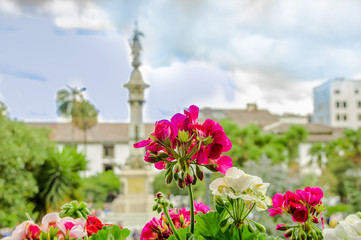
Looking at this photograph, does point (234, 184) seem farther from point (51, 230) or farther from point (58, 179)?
point (58, 179)

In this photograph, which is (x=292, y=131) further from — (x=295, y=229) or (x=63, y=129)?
(x=295, y=229)

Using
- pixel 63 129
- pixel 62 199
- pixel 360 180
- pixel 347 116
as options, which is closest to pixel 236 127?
pixel 360 180

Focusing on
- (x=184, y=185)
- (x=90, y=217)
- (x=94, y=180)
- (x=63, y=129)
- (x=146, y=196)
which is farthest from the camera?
(x=63, y=129)

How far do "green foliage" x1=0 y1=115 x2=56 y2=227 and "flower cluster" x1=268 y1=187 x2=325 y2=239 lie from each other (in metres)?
10.0

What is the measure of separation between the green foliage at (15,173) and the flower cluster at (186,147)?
394 inches

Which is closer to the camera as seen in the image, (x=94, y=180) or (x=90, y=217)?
(x=90, y=217)

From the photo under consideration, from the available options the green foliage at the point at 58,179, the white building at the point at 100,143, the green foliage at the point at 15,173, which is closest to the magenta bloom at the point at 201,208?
the green foliage at the point at 58,179

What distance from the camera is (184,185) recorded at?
985 millimetres

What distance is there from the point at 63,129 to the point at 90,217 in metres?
45.8

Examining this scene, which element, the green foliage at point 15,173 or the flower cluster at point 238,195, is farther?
the green foliage at point 15,173

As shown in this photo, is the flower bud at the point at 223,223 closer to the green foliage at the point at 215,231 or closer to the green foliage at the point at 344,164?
the green foliage at the point at 215,231

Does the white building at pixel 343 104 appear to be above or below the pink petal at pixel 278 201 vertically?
above

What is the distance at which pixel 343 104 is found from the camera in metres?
58.4

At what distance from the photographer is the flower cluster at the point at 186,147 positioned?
983 millimetres
